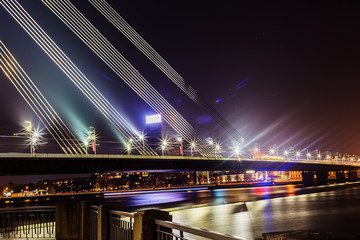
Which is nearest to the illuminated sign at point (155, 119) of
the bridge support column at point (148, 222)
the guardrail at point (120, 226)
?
the guardrail at point (120, 226)

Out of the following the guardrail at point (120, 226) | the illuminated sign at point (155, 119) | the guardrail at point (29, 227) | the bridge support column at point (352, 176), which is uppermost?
the illuminated sign at point (155, 119)

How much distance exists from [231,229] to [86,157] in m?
33.2

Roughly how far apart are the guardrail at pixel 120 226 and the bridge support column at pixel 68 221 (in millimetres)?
2778

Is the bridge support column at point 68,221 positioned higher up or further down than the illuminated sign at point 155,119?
further down

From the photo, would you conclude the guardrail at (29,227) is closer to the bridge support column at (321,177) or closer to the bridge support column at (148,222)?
the bridge support column at (148,222)

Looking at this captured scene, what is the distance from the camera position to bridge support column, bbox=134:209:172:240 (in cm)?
623

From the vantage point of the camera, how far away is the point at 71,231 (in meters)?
10.8

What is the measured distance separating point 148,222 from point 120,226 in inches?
77.6

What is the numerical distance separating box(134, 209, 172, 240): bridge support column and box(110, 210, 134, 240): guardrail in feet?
3.34

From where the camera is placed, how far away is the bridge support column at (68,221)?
10828 millimetres

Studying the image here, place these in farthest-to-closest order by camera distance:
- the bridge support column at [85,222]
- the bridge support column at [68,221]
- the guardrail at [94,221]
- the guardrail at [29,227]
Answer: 1. the guardrail at [29,227]
2. the bridge support column at [68,221]
3. the bridge support column at [85,222]
4. the guardrail at [94,221]

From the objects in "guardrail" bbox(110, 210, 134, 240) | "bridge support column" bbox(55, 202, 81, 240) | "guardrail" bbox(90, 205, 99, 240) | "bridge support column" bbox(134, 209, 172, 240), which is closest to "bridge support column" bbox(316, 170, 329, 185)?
"bridge support column" bbox(55, 202, 81, 240)

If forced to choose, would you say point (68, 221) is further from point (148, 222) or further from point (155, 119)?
point (155, 119)

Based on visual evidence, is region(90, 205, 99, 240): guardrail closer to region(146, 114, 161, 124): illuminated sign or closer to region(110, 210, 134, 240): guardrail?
region(110, 210, 134, 240): guardrail
